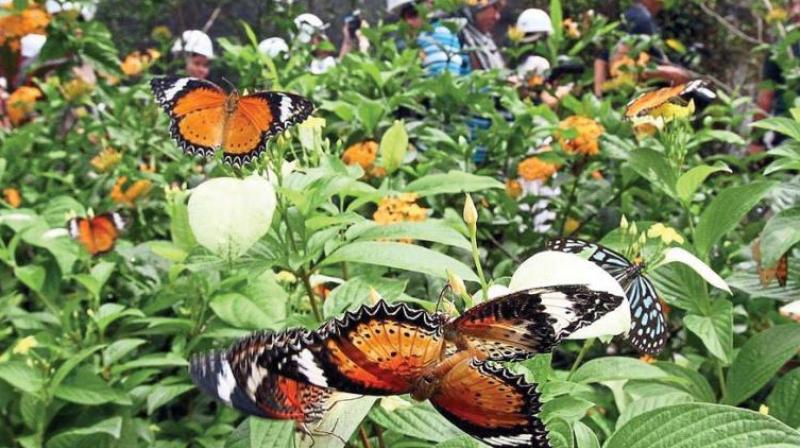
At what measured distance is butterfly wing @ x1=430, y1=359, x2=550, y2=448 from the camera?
47cm

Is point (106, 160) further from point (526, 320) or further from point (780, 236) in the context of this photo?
point (526, 320)

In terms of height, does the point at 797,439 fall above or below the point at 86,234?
above

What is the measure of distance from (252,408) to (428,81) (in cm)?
154

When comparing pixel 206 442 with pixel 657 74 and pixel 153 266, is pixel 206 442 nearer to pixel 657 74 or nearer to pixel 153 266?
pixel 153 266

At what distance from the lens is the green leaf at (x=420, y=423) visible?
67cm

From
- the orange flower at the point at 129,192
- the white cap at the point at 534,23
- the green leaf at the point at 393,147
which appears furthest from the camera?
the white cap at the point at 534,23

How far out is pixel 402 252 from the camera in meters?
0.85

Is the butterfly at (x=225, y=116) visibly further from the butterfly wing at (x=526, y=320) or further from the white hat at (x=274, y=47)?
the white hat at (x=274, y=47)

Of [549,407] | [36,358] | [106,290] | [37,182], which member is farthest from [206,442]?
[37,182]

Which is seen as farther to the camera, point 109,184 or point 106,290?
point 109,184

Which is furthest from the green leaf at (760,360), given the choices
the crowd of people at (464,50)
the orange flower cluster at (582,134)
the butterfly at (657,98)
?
the crowd of people at (464,50)

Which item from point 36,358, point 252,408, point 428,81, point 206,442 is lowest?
point 206,442

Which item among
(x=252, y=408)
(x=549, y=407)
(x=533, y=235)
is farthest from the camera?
(x=533, y=235)

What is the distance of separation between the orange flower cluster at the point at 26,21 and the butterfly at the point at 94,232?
101cm
